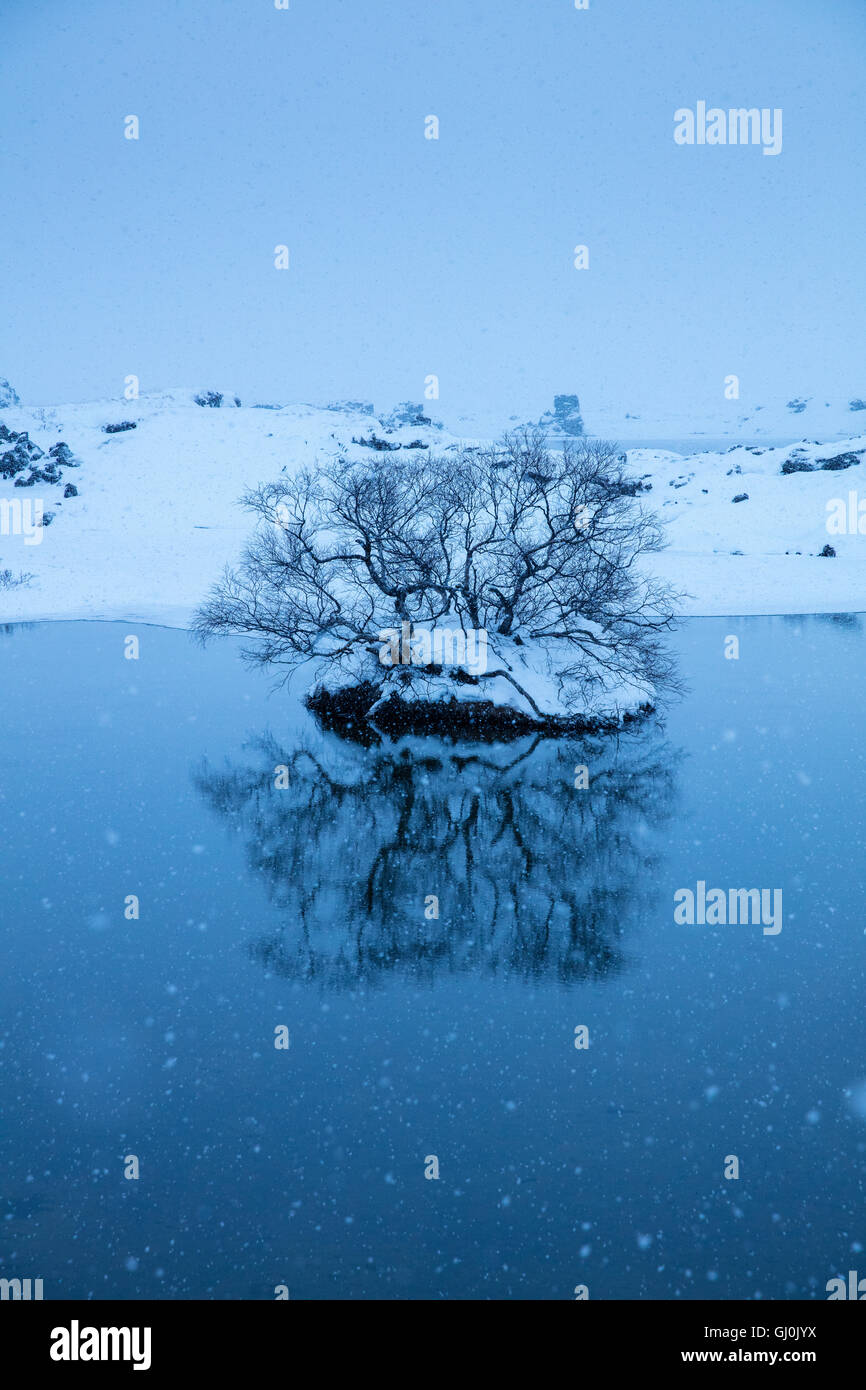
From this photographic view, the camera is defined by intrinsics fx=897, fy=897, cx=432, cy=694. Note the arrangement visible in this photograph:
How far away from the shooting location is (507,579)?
80.3 ft

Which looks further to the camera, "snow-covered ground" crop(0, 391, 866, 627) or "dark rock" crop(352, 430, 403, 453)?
"dark rock" crop(352, 430, 403, 453)

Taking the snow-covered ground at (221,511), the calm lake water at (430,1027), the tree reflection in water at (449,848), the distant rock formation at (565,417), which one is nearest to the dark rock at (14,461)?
the snow-covered ground at (221,511)

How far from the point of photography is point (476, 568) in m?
23.9

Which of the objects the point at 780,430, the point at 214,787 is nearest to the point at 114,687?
the point at 214,787

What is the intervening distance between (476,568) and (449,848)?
1040 cm

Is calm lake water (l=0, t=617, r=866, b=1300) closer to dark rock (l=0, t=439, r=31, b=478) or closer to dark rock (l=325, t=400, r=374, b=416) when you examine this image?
dark rock (l=0, t=439, r=31, b=478)

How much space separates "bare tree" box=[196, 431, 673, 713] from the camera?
23.0m

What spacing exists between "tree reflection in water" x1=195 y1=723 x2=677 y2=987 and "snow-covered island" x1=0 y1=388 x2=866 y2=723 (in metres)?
2.86

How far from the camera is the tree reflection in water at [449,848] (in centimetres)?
1191
